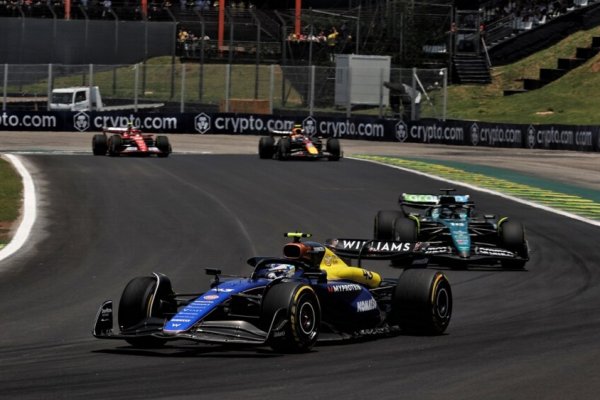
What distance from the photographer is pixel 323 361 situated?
1080 cm

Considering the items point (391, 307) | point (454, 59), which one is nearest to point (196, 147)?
point (454, 59)

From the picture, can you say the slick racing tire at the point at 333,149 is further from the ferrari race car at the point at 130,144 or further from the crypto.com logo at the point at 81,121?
the crypto.com logo at the point at 81,121

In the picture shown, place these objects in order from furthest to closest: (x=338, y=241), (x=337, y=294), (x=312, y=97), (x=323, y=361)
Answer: (x=312, y=97) → (x=338, y=241) → (x=337, y=294) → (x=323, y=361)

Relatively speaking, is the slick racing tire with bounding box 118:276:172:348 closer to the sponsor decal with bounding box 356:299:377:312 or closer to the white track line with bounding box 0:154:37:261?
the sponsor decal with bounding box 356:299:377:312

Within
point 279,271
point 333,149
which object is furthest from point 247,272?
point 333,149

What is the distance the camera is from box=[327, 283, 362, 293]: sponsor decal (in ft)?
39.7

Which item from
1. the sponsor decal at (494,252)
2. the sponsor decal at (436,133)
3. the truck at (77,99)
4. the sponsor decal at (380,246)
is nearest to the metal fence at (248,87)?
the truck at (77,99)

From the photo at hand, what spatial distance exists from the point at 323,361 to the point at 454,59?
5606 centimetres

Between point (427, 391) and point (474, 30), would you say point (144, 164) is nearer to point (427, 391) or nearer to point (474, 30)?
point (427, 391)

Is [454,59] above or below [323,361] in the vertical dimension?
above

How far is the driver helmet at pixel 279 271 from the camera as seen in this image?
11992 mm

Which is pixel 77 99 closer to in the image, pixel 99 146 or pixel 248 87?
pixel 248 87

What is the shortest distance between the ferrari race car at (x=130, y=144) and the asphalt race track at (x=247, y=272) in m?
6.01

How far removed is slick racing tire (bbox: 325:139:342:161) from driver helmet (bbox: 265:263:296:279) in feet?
89.1
